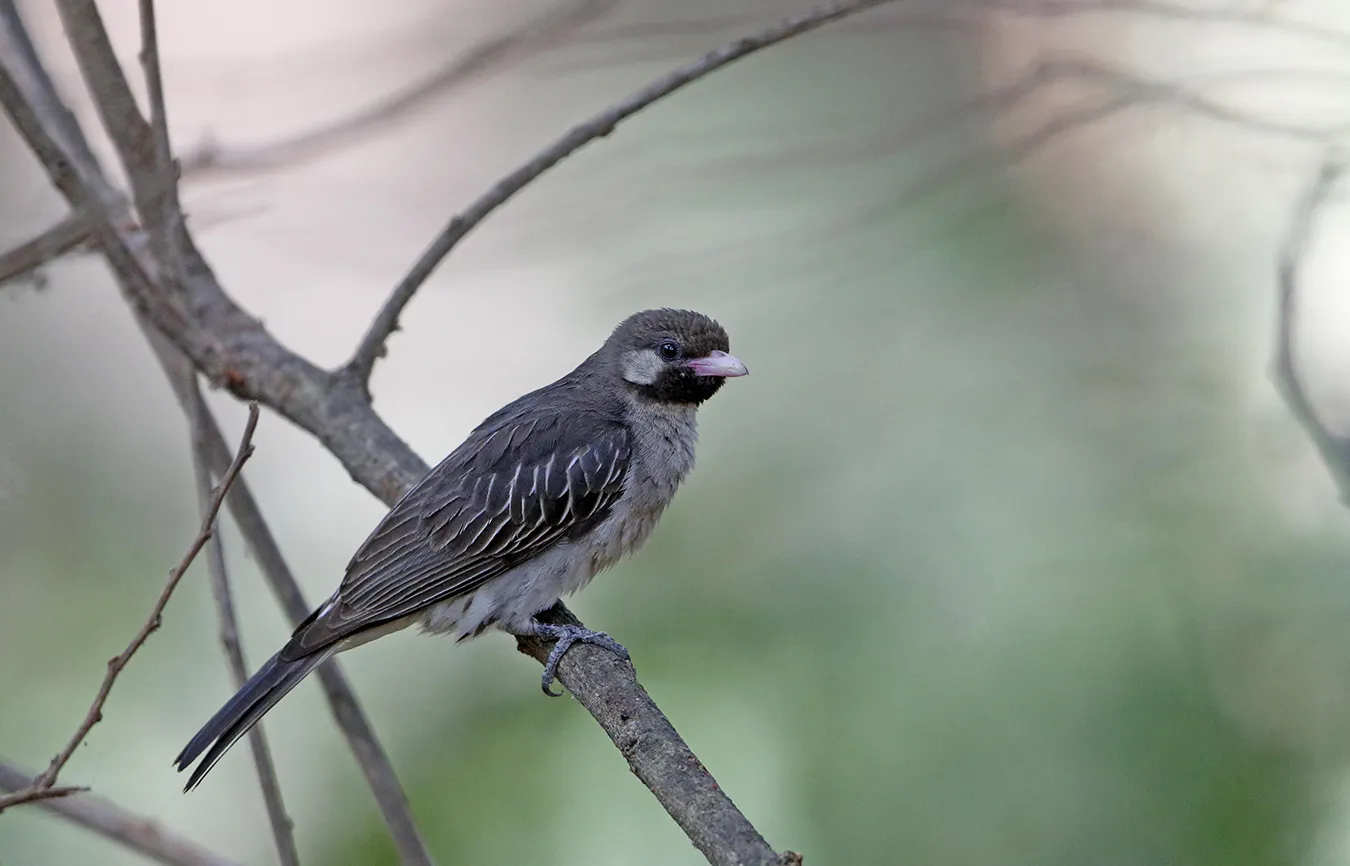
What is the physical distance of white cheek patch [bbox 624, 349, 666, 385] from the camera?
3.97 m

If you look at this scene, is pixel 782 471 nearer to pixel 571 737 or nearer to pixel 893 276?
pixel 893 276

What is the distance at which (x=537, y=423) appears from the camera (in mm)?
3869

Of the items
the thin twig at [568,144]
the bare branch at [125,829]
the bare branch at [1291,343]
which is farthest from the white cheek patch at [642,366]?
the bare branch at [125,829]

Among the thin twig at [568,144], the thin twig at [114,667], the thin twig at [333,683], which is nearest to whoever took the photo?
the thin twig at [114,667]

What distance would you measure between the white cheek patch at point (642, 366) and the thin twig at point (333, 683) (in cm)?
114

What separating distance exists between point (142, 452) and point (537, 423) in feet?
6.52

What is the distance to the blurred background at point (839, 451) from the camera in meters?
3.64

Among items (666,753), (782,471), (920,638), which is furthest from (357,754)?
(782,471)

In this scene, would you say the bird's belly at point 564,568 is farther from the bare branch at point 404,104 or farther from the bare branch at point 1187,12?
the bare branch at point 1187,12

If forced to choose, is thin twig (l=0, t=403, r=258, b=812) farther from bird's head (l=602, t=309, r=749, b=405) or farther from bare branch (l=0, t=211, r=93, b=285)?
bird's head (l=602, t=309, r=749, b=405)

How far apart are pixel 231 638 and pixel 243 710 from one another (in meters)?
0.17

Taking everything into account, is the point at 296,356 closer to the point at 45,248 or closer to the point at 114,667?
the point at 45,248

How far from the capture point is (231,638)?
3.18 m

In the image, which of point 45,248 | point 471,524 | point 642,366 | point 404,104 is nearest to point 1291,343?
point 642,366
